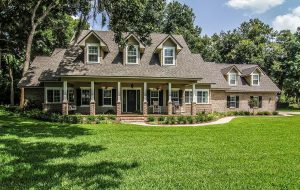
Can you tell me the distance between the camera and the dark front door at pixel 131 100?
92.2 ft

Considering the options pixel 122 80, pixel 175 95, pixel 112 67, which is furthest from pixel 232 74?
pixel 112 67

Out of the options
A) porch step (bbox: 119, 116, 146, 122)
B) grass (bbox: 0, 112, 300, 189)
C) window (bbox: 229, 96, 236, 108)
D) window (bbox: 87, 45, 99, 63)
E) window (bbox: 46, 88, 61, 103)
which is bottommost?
grass (bbox: 0, 112, 300, 189)

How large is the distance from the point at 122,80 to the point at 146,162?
16152mm

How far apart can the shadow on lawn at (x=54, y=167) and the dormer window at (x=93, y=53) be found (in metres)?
14.2

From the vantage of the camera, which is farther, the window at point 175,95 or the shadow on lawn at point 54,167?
the window at point 175,95

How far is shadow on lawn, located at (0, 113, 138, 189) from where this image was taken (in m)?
6.96

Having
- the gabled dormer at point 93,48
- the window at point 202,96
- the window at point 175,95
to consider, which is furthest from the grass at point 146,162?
the window at point 202,96

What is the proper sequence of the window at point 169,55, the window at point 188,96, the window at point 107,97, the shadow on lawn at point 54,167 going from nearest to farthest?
the shadow on lawn at point 54,167 < the window at point 169,55 < the window at point 107,97 < the window at point 188,96

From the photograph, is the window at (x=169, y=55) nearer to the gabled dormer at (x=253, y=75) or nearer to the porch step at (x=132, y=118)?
the porch step at (x=132, y=118)

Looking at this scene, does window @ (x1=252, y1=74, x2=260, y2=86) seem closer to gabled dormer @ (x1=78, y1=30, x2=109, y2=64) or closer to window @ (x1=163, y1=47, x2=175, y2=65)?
window @ (x1=163, y1=47, x2=175, y2=65)

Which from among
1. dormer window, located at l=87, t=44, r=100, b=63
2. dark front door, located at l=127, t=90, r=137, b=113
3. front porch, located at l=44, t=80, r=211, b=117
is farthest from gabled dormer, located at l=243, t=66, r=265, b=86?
dormer window, located at l=87, t=44, r=100, b=63

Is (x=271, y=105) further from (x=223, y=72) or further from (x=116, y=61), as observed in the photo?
(x=116, y=61)

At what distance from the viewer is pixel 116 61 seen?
26.4 meters

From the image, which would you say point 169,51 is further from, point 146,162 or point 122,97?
point 146,162
